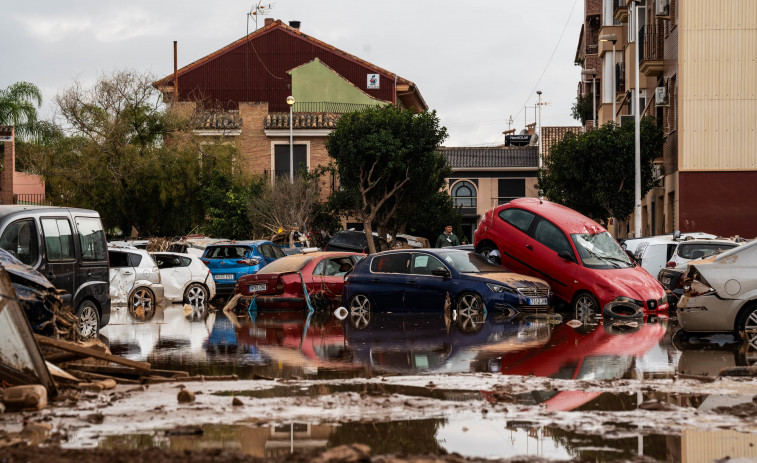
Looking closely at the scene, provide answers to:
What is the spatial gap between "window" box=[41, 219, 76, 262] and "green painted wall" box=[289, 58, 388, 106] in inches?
1950

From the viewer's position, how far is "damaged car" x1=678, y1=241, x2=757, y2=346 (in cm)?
1503

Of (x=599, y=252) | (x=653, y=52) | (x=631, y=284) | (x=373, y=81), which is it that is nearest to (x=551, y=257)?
(x=599, y=252)

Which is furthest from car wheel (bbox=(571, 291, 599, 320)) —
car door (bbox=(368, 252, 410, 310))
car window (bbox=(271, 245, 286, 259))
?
car window (bbox=(271, 245, 286, 259))

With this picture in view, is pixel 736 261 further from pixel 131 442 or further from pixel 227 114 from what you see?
pixel 227 114

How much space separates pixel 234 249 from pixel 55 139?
1657cm

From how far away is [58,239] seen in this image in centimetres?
1539

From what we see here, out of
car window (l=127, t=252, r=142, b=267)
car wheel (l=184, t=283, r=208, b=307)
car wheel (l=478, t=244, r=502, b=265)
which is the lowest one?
car wheel (l=184, t=283, r=208, b=307)

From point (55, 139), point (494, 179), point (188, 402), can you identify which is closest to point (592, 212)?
point (55, 139)

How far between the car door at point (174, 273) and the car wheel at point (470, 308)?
9.95 metres

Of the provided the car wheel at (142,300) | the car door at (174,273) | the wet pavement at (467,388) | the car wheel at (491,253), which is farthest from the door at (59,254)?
the car door at (174,273)

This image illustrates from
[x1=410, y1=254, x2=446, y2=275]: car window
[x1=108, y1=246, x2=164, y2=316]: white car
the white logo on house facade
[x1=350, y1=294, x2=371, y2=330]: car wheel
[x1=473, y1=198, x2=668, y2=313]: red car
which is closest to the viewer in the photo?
[x1=473, y1=198, x2=668, y2=313]: red car

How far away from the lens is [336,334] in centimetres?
1733

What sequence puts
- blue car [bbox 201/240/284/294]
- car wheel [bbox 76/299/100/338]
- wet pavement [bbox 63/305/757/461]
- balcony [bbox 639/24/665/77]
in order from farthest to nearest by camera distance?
balcony [bbox 639/24/665/77], blue car [bbox 201/240/284/294], car wheel [bbox 76/299/100/338], wet pavement [bbox 63/305/757/461]

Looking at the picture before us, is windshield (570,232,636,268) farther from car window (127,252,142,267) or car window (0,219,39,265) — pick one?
car window (0,219,39,265)
